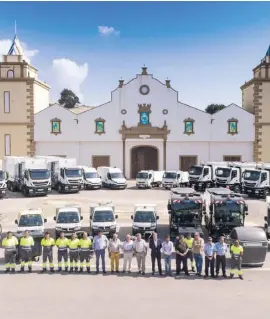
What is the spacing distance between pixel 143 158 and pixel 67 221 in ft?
95.6

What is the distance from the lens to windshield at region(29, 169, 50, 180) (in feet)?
120

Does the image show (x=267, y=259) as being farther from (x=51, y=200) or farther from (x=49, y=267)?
(x=51, y=200)

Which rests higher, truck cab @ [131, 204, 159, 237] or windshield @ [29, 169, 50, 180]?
windshield @ [29, 169, 50, 180]

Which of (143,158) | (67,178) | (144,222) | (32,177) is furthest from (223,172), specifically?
(144,222)

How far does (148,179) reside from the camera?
4303 cm

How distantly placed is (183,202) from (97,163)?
29.4m

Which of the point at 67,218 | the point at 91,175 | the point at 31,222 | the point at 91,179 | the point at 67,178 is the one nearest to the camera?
the point at 31,222

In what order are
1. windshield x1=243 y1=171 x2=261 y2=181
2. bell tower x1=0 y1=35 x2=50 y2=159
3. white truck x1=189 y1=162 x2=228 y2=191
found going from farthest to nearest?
bell tower x1=0 y1=35 x2=50 y2=159
white truck x1=189 y1=162 x2=228 y2=191
windshield x1=243 y1=171 x2=261 y2=181

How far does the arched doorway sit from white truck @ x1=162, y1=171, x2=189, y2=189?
8700 millimetres

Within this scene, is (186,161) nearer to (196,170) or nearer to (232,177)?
(196,170)

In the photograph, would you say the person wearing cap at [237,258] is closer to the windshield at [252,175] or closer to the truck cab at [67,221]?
the truck cab at [67,221]

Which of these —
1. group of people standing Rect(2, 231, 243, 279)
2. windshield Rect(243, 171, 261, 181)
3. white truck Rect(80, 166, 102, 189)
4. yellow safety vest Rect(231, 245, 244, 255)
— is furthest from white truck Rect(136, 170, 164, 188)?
yellow safety vest Rect(231, 245, 244, 255)

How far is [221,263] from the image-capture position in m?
17.0

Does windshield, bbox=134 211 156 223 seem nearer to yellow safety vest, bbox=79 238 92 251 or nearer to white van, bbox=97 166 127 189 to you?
yellow safety vest, bbox=79 238 92 251
